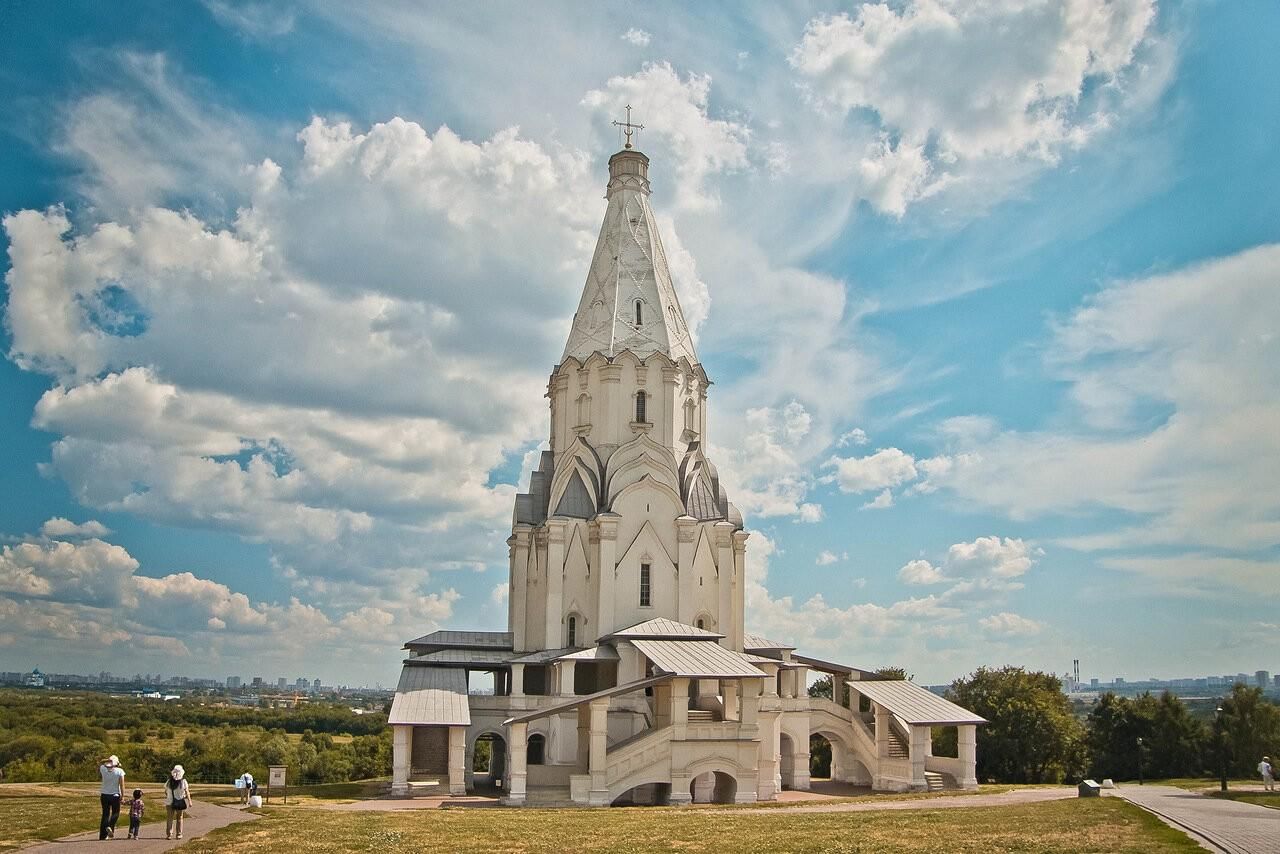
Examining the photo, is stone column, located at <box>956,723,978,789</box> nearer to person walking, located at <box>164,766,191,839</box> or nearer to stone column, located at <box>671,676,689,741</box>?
stone column, located at <box>671,676,689,741</box>

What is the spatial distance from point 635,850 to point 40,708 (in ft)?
271

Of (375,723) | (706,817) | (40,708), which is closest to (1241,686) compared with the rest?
(706,817)

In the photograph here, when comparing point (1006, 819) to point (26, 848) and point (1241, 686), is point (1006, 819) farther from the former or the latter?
point (1241, 686)

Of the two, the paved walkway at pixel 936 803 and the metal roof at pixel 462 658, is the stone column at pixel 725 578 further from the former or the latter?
the paved walkway at pixel 936 803

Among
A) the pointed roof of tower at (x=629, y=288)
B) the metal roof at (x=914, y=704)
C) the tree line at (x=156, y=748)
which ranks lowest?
the tree line at (x=156, y=748)

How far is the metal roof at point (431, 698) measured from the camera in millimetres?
31531

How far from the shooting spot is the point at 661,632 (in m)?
34.7

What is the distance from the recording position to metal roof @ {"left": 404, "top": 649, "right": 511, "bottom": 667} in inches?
1443

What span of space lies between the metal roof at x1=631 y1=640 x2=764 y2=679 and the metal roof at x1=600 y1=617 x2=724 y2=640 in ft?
0.94

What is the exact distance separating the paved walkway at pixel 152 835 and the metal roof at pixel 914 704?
21.0 metres

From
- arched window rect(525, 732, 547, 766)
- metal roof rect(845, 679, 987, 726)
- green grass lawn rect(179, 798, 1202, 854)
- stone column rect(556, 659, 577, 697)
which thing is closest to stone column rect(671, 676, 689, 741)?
stone column rect(556, 659, 577, 697)

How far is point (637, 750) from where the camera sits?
29.4 metres

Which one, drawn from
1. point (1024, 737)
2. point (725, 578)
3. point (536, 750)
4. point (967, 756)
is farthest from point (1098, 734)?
point (536, 750)

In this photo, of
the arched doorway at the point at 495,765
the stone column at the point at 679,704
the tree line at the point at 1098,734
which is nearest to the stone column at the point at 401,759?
the arched doorway at the point at 495,765
